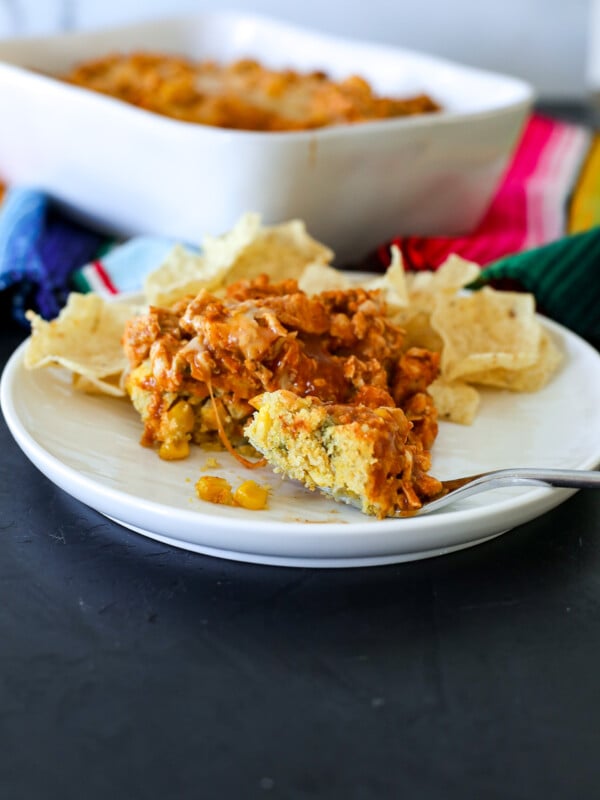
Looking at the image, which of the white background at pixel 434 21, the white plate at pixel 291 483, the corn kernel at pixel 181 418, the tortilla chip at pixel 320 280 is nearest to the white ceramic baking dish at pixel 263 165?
the tortilla chip at pixel 320 280

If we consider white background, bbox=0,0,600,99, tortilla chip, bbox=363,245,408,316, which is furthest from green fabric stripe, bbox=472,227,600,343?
white background, bbox=0,0,600,99

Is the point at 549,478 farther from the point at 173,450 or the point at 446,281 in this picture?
the point at 446,281

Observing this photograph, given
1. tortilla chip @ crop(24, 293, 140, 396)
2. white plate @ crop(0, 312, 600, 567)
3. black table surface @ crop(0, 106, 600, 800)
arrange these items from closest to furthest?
black table surface @ crop(0, 106, 600, 800), white plate @ crop(0, 312, 600, 567), tortilla chip @ crop(24, 293, 140, 396)

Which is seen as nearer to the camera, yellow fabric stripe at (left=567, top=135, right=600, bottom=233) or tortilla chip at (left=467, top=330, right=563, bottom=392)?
Result: tortilla chip at (left=467, top=330, right=563, bottom=392)

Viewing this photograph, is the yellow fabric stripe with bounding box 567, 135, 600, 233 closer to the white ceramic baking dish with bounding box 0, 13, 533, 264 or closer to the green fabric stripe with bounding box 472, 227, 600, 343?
the white ceramic baking dish with bounding box 0, 13, 533, 264

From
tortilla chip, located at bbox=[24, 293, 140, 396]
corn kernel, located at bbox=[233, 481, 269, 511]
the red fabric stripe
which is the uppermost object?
corn kernel, located at bbox=[233, 481, 269, 511]

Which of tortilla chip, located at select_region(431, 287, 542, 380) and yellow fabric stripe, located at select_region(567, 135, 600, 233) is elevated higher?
tortilla chip, located at select_region(431, 287, 542, 380)
